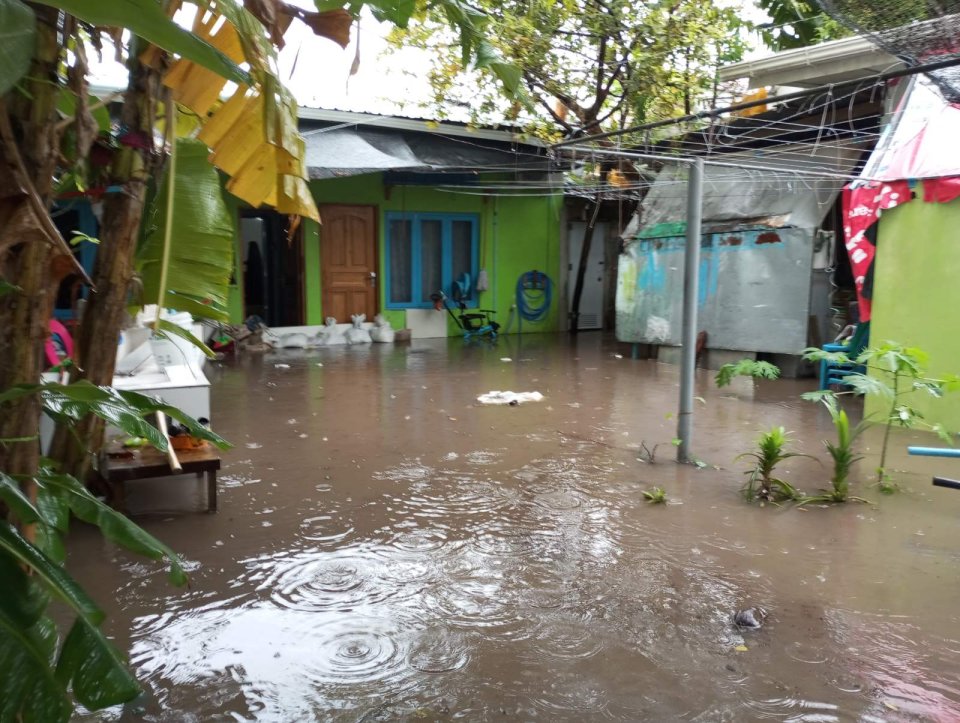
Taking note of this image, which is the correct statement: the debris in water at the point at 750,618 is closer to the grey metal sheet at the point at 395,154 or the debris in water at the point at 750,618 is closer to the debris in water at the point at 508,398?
the debris in water at the point at 508,398

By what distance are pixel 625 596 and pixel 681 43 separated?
8894 mm

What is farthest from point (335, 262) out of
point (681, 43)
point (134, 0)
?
point (134, 0)

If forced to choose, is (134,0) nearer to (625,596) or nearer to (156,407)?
(156,407)

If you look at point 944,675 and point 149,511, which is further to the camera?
point 149,511

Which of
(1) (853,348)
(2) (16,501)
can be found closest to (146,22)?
(2) (16,501)

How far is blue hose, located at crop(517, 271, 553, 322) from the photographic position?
1552 cm

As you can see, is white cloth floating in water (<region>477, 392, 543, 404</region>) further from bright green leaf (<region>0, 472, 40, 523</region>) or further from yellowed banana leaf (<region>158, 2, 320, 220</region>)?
bright green leaf (<region>0, 472, 40, 523</region>)

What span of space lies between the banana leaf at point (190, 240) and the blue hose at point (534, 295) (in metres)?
13.2

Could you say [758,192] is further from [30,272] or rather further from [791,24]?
[30,272]

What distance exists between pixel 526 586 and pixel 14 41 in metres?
3.10

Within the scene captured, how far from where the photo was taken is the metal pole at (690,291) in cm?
561

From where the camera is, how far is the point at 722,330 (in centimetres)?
1041

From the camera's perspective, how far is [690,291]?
18.4ft

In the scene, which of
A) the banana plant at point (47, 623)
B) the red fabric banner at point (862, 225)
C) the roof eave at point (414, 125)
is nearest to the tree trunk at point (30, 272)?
the banana plant at point (47, 623)
